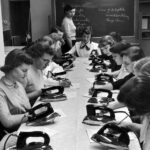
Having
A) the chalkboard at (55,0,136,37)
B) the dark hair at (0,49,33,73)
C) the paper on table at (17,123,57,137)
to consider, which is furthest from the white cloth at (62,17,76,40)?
the paper on table at (17,123,57,137)

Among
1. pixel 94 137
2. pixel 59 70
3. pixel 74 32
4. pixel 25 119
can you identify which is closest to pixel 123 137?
pixel 94 137

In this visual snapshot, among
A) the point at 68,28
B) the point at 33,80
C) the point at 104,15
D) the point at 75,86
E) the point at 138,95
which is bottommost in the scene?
the point at 75,86

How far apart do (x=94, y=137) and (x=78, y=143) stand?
0.10 metres

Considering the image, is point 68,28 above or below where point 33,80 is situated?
above

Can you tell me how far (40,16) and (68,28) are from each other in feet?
3.09

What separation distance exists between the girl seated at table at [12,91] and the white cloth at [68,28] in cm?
470

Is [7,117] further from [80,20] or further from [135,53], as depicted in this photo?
[80,20]

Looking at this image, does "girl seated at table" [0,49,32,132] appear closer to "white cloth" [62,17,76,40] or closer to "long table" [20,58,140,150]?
"long table" [20,58,140,150]

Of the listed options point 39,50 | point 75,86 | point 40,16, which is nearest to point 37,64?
point 39,50

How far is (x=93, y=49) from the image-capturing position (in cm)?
662

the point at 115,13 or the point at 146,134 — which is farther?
the point at 115,13

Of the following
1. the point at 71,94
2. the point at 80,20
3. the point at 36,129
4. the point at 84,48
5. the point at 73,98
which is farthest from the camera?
the point at 80,20

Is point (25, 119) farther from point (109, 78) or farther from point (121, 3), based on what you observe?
point (121, 3)

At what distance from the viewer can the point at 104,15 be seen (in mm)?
8000
